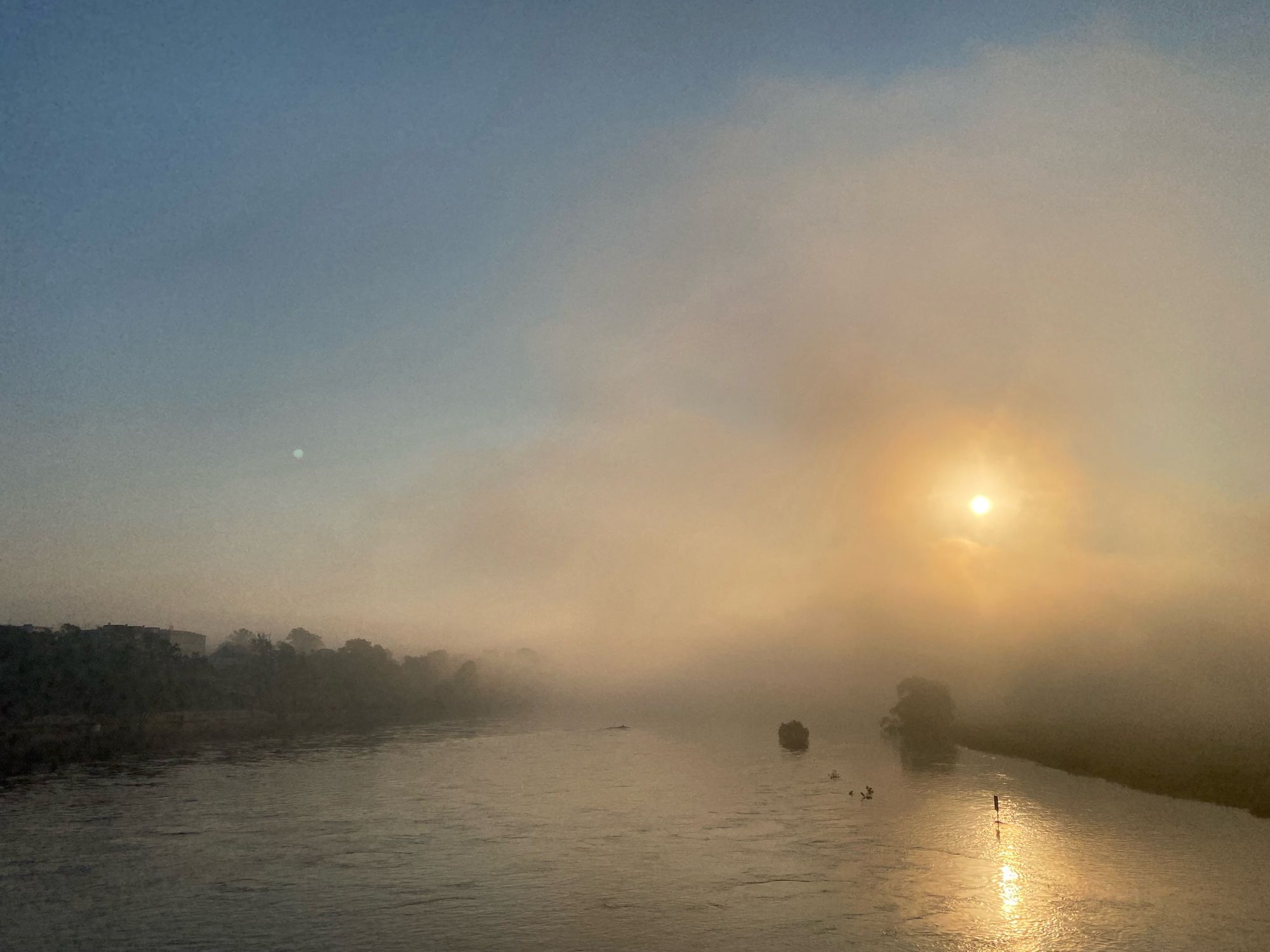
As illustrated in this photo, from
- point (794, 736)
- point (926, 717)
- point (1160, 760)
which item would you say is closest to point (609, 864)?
point (1160, 760)

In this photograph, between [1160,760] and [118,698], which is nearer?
[1160,760]

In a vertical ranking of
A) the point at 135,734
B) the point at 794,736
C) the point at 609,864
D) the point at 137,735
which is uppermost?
the point at 135,734

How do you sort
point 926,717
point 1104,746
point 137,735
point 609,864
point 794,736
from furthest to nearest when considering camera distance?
point 926,717 < point 794,736 < point 137,735 < point 1104,746 < point 609,864

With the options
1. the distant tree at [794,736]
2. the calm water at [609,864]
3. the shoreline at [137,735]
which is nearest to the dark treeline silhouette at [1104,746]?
the calm water at [609,864]

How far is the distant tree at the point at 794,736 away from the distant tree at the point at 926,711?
20.1 meters

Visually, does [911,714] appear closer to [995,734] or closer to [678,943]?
[995,734]

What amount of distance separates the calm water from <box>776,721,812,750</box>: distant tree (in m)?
44.7

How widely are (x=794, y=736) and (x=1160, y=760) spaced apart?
62412 mm

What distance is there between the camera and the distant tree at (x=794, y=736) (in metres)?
145

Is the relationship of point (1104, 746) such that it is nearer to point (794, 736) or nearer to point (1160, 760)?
point (1160, 760)

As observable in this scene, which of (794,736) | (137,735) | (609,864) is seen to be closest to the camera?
(609,864)

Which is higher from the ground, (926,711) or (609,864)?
(926,711)

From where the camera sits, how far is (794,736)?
146375mm

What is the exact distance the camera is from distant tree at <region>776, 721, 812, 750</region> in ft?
476
